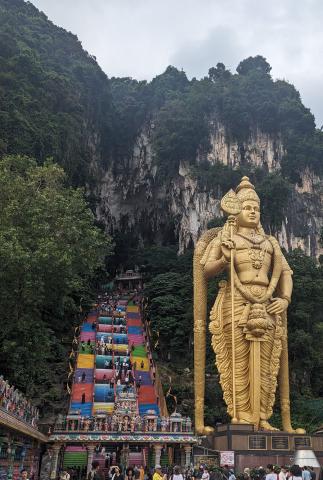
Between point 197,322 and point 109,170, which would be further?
point 109,170

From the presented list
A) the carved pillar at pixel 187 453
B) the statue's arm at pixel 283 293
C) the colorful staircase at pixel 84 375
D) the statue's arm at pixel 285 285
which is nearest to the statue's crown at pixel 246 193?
the statue's arm at pixel 283 293

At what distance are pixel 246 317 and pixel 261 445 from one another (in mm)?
2484

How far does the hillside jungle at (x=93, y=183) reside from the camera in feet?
40.9

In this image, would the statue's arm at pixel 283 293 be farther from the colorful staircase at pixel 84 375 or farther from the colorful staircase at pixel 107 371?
the colorful staircase at pixel 84 375

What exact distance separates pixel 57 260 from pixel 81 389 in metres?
4.74

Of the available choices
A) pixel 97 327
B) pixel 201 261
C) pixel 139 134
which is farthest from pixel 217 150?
pixel 201 261

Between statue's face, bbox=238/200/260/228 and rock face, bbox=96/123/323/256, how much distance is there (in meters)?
15.4

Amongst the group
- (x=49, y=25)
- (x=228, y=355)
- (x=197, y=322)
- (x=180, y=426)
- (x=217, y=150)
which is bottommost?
(x=180, y=426)

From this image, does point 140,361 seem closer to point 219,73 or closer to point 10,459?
point 10,459

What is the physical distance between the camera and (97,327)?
2080 centimetres

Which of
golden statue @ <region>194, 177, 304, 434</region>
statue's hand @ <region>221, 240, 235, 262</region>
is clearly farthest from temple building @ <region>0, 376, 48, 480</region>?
statue's hand @ <region>221, 240, 235, 262</region>

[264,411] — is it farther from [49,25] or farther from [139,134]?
[49,25]

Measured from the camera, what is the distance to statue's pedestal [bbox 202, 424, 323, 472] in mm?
9141

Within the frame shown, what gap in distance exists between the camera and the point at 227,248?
11.0m
